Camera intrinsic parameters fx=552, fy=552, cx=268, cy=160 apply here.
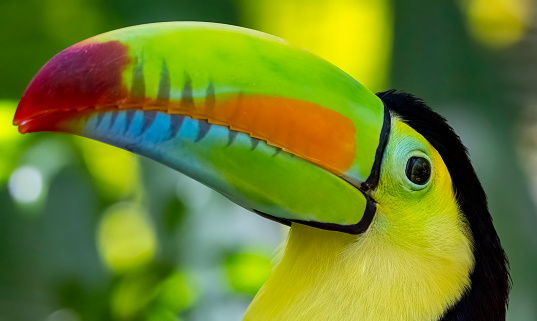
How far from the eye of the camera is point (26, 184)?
2.37m

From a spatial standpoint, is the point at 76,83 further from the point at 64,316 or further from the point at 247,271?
the point at 64,316

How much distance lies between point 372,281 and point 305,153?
0.27 meters

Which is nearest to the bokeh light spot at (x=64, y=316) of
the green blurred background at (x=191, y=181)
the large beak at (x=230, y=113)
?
the green blurred background at (x=191, y=181)

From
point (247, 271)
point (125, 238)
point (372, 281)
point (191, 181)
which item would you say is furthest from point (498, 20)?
point (372, 281)

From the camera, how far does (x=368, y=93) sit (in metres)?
0.96

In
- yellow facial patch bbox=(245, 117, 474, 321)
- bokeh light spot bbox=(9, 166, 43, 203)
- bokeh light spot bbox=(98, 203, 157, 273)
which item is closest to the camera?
yellow facial patch bbox=(245, 117, 474, 321)

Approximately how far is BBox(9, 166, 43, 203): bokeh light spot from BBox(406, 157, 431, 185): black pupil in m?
1.81

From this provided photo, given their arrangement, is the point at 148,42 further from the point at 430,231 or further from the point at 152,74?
the point at 430,231

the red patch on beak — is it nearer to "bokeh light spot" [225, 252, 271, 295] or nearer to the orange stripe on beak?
the orange stripe on beak

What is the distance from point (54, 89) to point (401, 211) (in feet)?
1.94

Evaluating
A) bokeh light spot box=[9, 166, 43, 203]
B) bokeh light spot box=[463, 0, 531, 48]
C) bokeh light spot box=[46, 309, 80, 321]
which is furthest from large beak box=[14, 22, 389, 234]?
bokeh light spot box=[463, 0, 531, 48]

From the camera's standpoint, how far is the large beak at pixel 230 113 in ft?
2.40

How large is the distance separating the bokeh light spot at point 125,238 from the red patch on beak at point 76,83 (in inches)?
58.8

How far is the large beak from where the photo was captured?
2.40 feet
